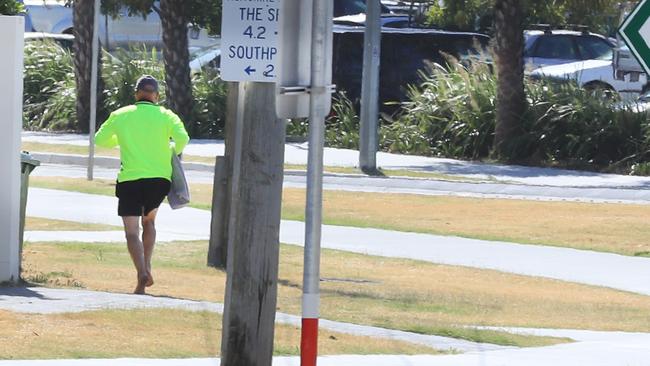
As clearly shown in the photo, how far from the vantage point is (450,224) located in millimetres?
18500

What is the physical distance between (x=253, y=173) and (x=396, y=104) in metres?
21.2

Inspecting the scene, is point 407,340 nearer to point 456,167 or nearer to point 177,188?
point 177,188

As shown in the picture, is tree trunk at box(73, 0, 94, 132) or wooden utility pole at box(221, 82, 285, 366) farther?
tree trunk at box(73, 0, 94, 132)

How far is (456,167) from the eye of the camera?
83.1ft

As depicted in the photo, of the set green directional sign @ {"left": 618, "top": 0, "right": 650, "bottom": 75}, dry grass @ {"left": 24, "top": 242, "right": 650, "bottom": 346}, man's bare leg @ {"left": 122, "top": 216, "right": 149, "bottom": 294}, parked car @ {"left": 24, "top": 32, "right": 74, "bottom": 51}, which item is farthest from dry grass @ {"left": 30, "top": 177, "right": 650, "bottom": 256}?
parked car @ {"left": 24, "top": 32, "right": 74, "bottom": 51}

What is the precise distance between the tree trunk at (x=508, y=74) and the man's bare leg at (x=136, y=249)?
14.7 m

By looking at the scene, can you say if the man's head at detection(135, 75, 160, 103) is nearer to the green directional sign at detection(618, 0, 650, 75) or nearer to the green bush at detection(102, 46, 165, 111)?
the green directional sign at detection(618, 0, 650, 75)

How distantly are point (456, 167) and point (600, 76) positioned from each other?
800 centimetres

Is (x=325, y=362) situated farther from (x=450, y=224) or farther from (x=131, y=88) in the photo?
(x=131, y=88)

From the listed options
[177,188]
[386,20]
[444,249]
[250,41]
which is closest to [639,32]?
[250,41]

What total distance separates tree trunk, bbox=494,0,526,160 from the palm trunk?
244 inches

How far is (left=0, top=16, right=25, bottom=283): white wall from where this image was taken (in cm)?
1185

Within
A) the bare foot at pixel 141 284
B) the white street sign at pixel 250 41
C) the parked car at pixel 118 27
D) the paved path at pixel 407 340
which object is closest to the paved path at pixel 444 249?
the paved path at pixel 407 340

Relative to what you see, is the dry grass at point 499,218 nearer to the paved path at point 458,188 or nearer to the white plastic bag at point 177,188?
the paved path at point 458,188
